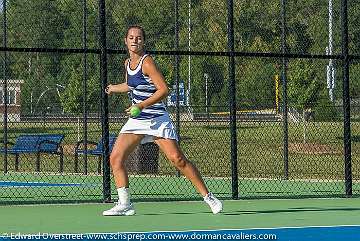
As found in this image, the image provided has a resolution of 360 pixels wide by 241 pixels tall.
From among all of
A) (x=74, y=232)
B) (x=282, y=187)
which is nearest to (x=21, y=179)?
(x=282, y=187)

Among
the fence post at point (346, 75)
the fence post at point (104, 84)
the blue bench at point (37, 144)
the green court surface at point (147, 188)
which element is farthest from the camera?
the blue bench at point (37, 144)

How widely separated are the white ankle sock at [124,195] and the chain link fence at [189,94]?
158 cm

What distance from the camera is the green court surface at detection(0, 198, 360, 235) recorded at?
984 centimetres

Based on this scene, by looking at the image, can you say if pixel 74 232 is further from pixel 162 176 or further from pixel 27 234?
pixel 162 176

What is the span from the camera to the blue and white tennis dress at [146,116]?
10.7 meters

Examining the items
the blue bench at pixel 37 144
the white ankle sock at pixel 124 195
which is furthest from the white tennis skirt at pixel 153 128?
the blue bench at pixel 37 144

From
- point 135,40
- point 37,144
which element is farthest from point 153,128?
point 37,144

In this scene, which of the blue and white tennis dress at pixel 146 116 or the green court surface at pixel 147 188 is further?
the green court surface at pixel 147 188

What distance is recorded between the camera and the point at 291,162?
1027 inches

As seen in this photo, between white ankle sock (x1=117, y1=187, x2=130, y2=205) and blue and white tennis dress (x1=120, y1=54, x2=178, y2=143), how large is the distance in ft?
1.73

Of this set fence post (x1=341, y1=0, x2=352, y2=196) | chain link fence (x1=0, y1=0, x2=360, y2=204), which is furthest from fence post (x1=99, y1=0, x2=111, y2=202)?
fence post (x1=341, y1=0, x2=352, y2=196)

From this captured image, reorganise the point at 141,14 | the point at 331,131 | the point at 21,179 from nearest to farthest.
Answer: the point at 21,179, the point at 141,14, the point at 331,131

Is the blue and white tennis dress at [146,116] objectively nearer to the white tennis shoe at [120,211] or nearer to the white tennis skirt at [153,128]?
the white tennis skirt at [153,128]

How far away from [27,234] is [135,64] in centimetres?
240
